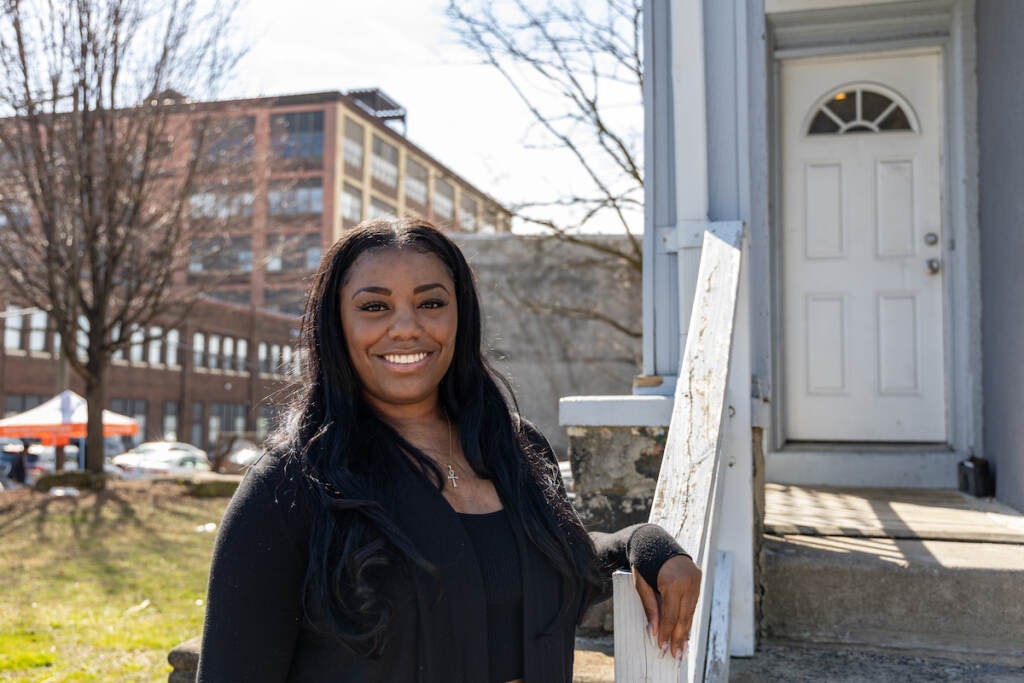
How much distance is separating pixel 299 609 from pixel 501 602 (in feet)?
1.08

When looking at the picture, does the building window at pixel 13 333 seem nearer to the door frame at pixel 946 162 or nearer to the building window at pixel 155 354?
the building window at pixel 155 354

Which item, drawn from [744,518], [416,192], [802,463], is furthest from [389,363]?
[416,192]

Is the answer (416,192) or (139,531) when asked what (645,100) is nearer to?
(139,531)

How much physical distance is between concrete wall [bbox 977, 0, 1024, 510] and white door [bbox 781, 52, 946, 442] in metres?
0.59

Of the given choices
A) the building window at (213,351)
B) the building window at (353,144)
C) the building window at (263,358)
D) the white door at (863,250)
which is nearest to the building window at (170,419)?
the building window at (213,351)

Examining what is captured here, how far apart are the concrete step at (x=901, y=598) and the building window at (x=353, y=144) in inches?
2289

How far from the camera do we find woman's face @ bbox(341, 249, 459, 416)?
5.76ft

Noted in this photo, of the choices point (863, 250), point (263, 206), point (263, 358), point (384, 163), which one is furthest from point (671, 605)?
point (384, 163)

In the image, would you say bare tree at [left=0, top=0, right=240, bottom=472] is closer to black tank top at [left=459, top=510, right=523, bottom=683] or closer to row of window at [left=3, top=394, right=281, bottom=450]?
black tank top at [left=459, top=510, right=523, bottom=683]

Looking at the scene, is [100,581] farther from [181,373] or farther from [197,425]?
[197,425]

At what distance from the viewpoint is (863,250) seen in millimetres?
5598

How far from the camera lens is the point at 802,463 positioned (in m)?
5.25

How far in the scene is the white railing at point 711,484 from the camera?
1.62 m

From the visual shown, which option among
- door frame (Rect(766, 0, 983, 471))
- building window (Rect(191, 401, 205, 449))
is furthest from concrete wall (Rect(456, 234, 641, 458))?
building window (Rect(191, 401, 205, 449))
